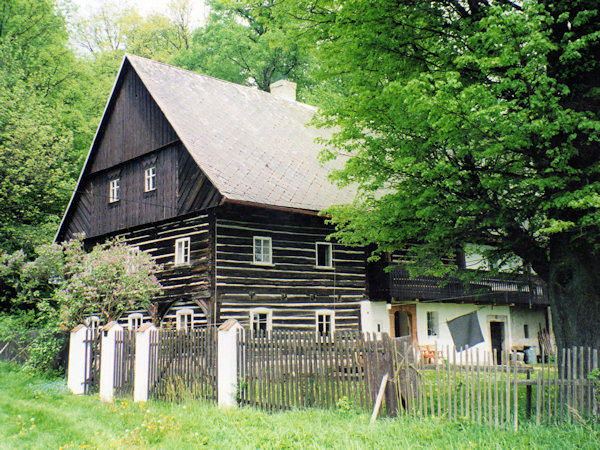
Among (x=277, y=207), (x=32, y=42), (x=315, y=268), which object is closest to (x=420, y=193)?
(x=277, y=207)

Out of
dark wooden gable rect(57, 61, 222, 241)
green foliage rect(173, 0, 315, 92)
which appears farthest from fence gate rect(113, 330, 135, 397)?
green foliage rect(173, 0, 315, 92)

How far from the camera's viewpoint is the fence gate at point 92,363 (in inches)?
591

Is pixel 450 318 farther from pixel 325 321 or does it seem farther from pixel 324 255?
pixel 324 255

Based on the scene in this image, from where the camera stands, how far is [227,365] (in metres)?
11.8

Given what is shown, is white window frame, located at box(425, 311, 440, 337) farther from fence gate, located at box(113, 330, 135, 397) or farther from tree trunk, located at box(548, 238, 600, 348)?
fence gate, located at box(113, 330, 135, 397)

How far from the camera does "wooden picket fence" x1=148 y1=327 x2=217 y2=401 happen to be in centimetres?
1228

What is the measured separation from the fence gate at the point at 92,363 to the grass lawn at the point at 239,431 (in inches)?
111

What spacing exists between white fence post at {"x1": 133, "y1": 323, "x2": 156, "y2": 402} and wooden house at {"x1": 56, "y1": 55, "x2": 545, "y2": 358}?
16.6ft

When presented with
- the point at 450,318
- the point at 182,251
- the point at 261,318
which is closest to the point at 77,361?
the point at 182,251

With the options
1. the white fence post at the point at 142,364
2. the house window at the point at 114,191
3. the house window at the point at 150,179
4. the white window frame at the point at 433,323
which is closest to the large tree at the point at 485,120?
the white fence post at the point at 142,364

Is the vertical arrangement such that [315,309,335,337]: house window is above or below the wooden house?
below

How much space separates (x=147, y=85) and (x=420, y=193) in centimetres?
1331

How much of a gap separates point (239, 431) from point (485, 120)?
617 cm

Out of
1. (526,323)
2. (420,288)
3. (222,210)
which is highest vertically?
(222,210)
